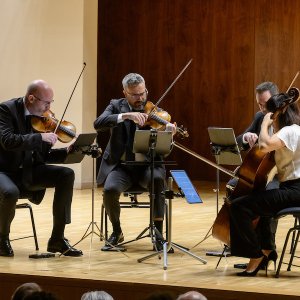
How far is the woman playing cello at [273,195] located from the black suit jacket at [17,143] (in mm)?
1495

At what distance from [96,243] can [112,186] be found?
657 millimetres

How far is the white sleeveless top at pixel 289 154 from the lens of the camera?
482 centimetres

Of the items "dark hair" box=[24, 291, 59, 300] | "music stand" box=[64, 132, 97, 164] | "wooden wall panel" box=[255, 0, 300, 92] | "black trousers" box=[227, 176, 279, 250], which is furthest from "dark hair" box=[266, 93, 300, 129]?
"wooden wall panel" box=[255, 0, 300, 92]

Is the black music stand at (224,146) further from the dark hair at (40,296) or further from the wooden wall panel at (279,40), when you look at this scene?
the wooden wall panel at (279,40)

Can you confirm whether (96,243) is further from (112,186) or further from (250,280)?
(250,280)

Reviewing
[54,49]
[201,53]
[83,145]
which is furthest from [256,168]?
[201,53]

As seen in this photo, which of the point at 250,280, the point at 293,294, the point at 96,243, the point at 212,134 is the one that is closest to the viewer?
the point at 293,294

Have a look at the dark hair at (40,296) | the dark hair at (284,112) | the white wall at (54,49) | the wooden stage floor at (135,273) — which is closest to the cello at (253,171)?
the dark hair at (284,112)

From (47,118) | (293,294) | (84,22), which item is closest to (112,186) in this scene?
(47,118)

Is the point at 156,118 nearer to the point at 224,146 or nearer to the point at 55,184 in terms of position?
the point at 224,146

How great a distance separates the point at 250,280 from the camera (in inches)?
188

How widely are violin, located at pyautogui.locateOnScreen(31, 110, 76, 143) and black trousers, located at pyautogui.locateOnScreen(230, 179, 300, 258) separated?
135 centimetres

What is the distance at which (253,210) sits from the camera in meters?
4.89

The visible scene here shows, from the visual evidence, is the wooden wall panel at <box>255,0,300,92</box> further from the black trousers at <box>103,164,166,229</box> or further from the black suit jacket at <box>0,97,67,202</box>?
the black suit jacket at <box>0,97,67,202</box>
